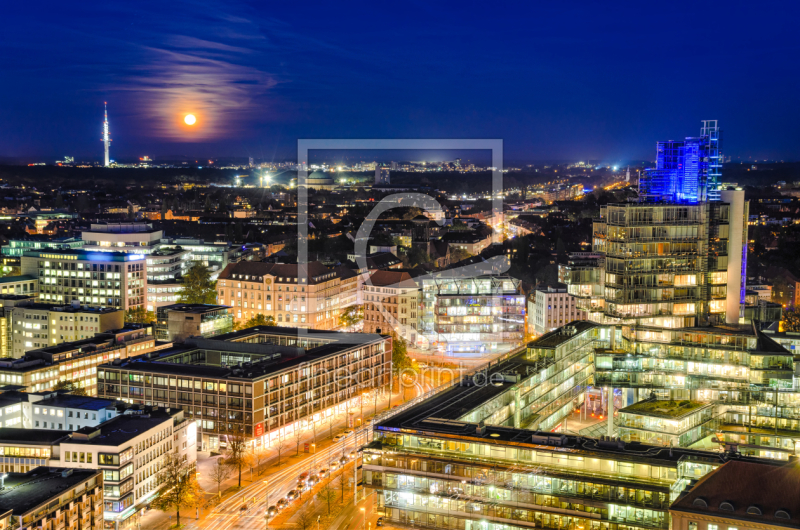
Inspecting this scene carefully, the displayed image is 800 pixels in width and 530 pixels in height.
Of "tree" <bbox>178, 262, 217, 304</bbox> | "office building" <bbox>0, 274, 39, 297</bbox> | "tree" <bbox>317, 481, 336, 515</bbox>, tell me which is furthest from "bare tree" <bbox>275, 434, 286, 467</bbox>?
"office building" <bbox>0, 274, 39, 297</bbox>

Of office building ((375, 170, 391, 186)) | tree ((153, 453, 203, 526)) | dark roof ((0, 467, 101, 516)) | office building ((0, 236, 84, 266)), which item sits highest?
office building ((375, 170, 391, 186))

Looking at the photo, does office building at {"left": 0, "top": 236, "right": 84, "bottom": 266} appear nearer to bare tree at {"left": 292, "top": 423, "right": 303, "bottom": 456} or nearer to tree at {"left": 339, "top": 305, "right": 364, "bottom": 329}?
tree at {"left": 339, "top": 305, "right": 364, "bottom": 329}

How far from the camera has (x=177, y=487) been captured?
27984 mm

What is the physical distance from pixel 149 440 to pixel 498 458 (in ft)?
43.9

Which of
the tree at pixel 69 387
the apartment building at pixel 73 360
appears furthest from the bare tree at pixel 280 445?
the apartment building at pixel 73 360

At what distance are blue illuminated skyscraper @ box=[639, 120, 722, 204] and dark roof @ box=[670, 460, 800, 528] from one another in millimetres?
18256

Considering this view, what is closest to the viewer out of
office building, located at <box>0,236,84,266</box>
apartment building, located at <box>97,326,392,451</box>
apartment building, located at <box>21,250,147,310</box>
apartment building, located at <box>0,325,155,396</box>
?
apartment building, located at <box>97,326,392,451</box>

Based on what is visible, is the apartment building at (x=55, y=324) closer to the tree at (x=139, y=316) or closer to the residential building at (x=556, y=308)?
the tree at (x=139, y=316)

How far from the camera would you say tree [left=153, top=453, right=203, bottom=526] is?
27.8m

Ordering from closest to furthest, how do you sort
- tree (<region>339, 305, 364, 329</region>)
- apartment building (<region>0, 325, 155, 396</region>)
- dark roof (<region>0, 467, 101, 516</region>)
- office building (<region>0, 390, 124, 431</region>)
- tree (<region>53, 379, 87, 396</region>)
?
dark roof (<region>0, 467, 101, 516</region>), office building (<region>0, 390, 124, 431</region>), apartment building (<region>0, 325, 155, 396</region>), tree (<region>53, 379, 87, 396</region>), tree (<region>339, 305, 364, 329</region>)

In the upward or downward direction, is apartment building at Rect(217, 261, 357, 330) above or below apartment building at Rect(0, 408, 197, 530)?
above

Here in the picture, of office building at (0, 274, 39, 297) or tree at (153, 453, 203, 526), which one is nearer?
tree at (153, 453, 203, 526)

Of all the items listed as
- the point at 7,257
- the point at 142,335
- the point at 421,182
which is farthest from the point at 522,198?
the point at 142,335

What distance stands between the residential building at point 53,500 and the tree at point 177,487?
2.38 meters
